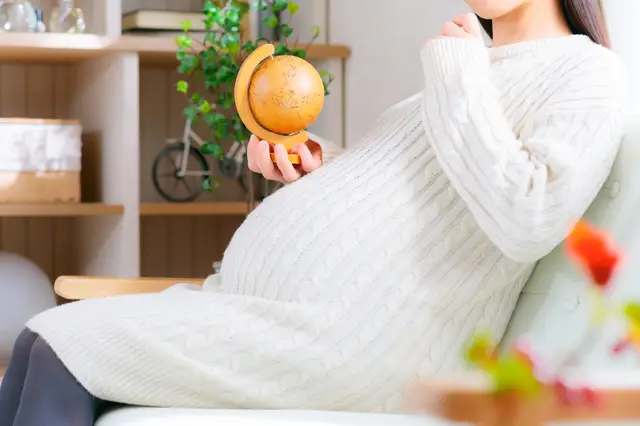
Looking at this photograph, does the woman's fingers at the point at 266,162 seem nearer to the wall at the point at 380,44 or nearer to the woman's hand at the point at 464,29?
the woman's hand at the point at 464,29

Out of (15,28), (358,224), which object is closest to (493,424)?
(358,224)

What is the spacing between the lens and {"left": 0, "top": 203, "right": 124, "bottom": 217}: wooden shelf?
253 centimetres

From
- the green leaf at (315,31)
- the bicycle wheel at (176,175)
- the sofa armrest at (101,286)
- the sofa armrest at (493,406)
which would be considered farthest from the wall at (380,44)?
the sofa armrest at (493,406)

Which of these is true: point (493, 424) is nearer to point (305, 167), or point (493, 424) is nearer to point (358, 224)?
point (358, 224)

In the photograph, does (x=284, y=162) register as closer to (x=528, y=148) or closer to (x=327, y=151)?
(x=327, y=151)

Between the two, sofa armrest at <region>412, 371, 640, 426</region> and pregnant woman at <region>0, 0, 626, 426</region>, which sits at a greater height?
sofa armrest at <region>412, 371, 640, 426</region>

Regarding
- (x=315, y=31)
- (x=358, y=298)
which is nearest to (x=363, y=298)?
(x=358, y=298)

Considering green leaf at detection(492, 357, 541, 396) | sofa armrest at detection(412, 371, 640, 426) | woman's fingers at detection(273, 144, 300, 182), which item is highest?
green leaf at detection(492, 357, 541, 396)

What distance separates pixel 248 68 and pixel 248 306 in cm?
37

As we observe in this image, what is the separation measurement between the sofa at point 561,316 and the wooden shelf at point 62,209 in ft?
4.45

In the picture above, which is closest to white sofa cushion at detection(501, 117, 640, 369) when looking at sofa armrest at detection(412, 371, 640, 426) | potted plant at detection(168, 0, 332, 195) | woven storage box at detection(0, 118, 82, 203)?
sofa armrest at detection(412, 371, 640, 426)

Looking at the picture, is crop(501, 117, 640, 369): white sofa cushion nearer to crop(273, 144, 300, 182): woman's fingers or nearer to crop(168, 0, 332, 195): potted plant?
crop(273, 144, 300, 182): woman's fingers

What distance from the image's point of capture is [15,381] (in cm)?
132

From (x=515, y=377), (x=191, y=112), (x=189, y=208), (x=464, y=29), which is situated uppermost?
(x=464, y=29)
